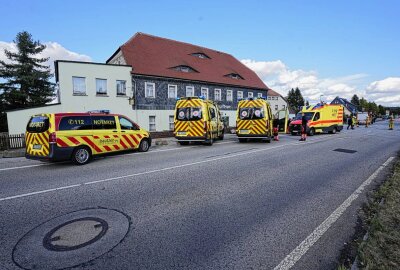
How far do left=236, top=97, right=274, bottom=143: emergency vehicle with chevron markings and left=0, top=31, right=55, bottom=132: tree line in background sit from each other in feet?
111

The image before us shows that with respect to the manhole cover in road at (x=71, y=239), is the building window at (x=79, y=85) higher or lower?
higher

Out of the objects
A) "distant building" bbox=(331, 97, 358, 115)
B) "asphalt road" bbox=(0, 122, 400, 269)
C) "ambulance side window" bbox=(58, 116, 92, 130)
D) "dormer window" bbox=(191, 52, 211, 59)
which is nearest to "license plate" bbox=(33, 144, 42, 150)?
"asphalt road" bbox=(0, 122, 400, 269)

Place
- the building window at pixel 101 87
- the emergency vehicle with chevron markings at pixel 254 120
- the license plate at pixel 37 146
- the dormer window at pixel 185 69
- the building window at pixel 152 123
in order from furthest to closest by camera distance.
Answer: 1. the dormer window at pixel 185 69
2. the building window at pixel 152 123
3. the building window at pixel 101 87
4. the emergency vehicle with chevron markings at pixel 254 120
5. the license plate at pixel 37 146

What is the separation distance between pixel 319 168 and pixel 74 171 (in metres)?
8.04

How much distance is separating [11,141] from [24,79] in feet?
88.7

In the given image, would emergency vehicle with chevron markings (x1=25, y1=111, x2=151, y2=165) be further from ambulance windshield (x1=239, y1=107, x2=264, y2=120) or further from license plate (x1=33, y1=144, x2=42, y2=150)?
ambulance windshield (x1=239, y1=107, x2=264, y2=120)

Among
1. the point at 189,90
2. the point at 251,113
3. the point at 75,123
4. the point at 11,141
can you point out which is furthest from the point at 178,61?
the point at 75,123

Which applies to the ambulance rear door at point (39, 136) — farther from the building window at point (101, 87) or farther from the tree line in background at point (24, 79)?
the tree line in background at point (24, 79)

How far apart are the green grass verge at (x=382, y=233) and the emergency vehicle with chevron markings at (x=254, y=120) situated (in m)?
9.82

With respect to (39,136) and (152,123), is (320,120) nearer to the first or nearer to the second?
(152,123)

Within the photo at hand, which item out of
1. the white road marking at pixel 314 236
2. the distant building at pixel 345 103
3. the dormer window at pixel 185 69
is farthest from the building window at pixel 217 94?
the distant building at pixel 345 103

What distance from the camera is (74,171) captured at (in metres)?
7.63

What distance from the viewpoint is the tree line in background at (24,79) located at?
35438 mm

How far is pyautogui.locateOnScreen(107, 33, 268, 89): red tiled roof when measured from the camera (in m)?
25.0
